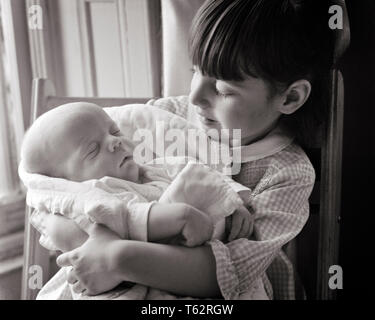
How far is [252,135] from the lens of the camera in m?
0.63

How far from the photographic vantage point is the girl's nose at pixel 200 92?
59 cm

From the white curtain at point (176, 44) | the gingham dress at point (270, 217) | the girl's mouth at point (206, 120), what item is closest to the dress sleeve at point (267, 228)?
the gingham dress at point (270, 217)

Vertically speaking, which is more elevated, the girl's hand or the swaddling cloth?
the swaddling cloth

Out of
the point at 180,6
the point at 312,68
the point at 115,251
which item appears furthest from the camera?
the point at 180,6

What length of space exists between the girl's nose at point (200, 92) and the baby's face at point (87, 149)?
116 mm

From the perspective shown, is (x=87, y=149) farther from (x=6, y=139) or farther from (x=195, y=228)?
A: (x=6, y=139)

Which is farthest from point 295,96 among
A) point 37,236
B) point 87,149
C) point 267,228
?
point 37,236

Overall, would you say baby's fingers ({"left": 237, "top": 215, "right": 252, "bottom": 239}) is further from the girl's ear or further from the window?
the window

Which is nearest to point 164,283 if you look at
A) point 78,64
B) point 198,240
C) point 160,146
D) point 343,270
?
point 198,240

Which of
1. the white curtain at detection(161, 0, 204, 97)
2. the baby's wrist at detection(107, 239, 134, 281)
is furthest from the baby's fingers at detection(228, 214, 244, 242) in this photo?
the white curtain at detection(161, 0, 204, 97)

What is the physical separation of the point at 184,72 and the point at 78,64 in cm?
18

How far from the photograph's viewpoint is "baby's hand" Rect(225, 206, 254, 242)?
0.54 metres
